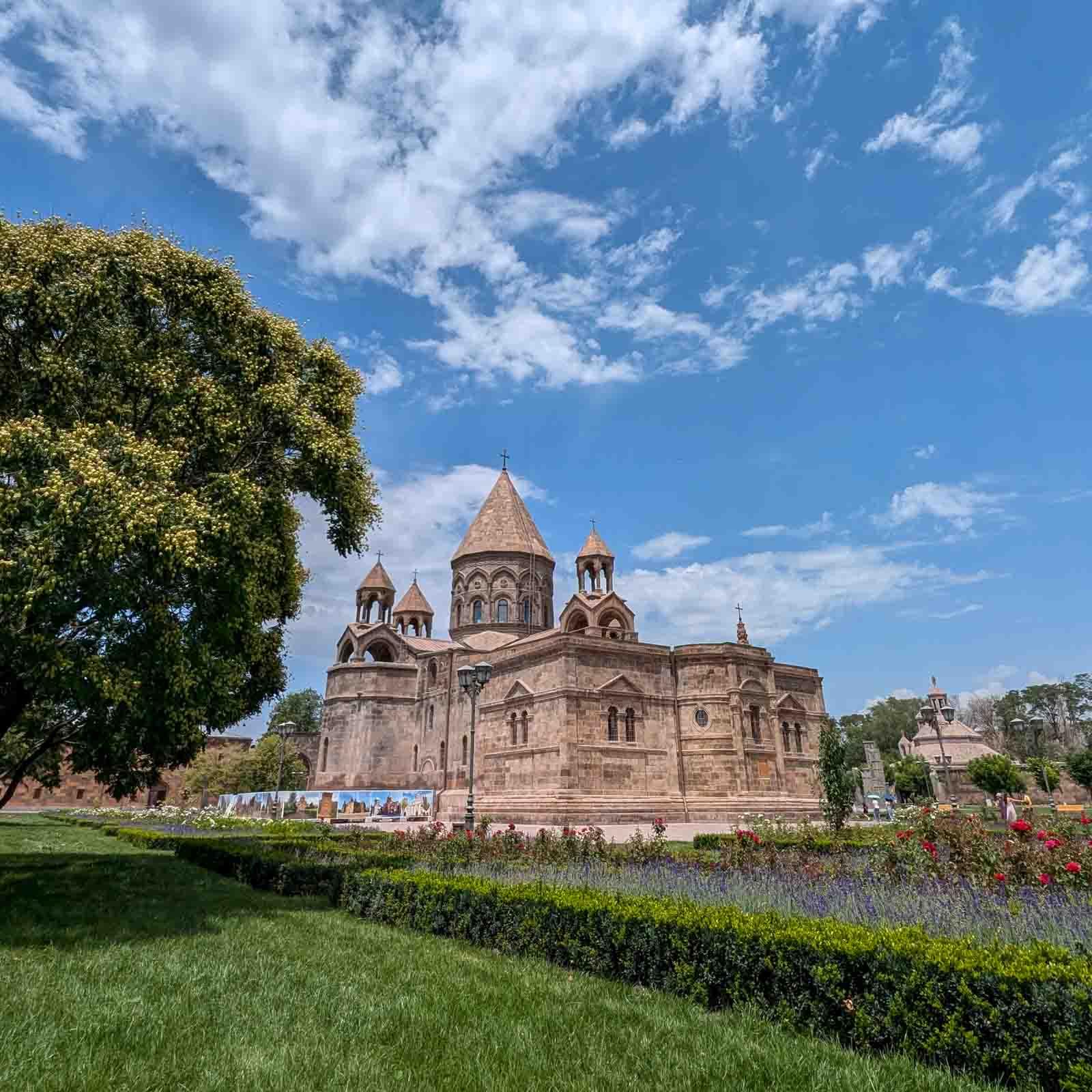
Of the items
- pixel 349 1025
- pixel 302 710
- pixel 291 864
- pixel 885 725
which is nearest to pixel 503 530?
pixel 291 864

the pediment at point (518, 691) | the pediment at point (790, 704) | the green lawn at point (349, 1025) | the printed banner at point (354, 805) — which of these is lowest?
the green lawn at point (349, 1025)

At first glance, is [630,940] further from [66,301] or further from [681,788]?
[681,788]

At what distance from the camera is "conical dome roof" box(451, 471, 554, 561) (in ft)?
137

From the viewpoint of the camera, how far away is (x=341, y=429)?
12039mm

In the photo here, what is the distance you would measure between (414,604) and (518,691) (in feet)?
61.7

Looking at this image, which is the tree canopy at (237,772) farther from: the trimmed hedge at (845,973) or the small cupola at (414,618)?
the trimmed hedge at (845,973)

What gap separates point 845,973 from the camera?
4930mm

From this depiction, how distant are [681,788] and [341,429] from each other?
2205 centimetres

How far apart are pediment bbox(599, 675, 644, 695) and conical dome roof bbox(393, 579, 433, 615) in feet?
69.4

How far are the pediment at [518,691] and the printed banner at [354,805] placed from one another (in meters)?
7.29

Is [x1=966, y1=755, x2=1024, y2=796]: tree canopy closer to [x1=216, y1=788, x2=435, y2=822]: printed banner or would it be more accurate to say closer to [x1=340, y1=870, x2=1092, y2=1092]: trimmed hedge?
[x1=216, y1=788, x2=435, y2=822]: printed banner

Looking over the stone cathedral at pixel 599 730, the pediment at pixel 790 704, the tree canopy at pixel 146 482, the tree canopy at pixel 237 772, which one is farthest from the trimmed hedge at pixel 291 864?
the tree canopy at pixel 237 772

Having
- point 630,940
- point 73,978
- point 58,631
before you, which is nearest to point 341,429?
point 58,631

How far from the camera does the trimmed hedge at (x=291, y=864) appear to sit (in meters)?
10.8
